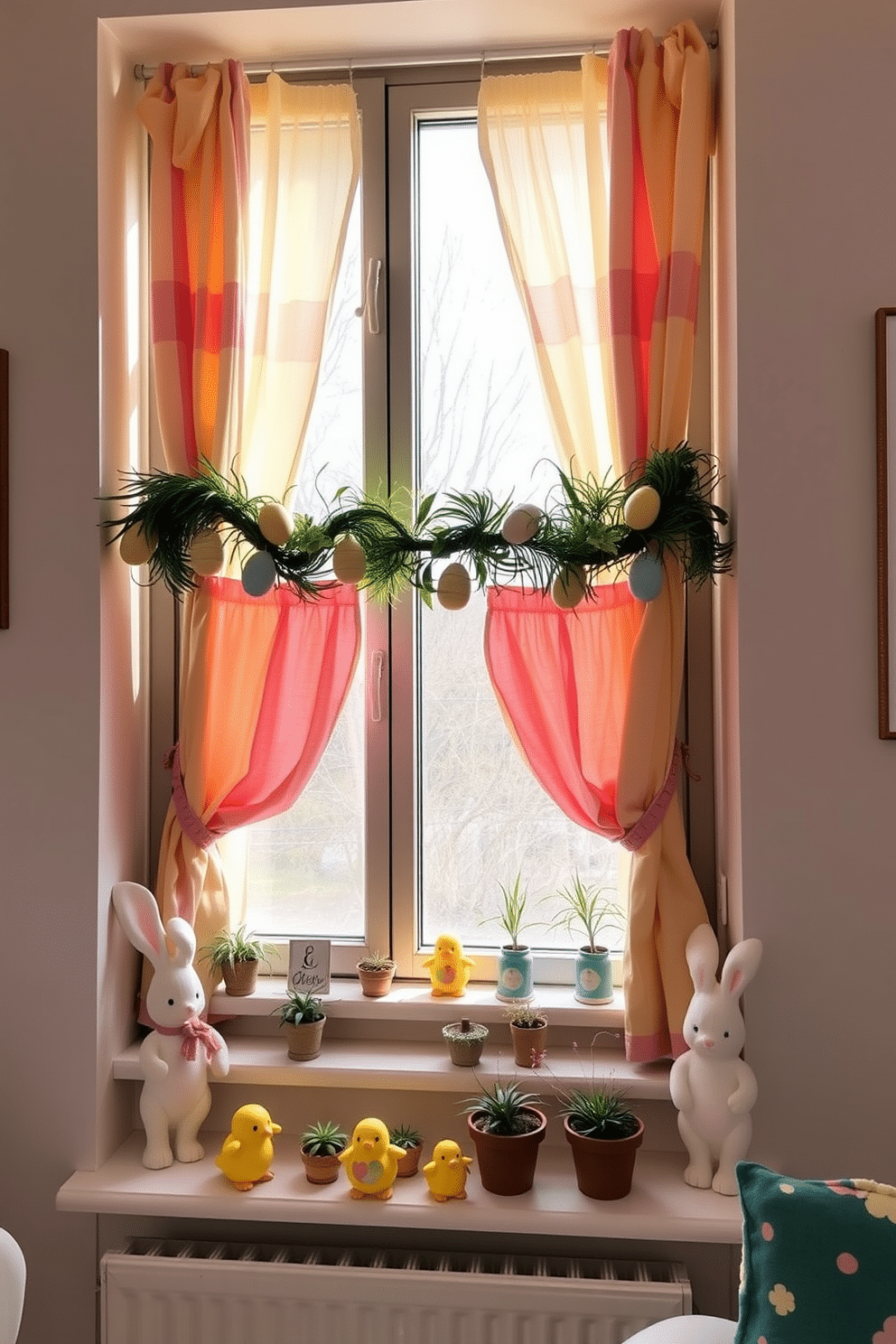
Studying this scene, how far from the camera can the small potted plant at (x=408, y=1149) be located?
6.32ft

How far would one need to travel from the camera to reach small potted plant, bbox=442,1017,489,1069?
2004 millimetres

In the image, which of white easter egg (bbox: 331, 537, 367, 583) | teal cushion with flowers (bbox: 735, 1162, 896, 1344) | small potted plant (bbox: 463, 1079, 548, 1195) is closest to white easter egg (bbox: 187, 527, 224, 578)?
white easter egg (bbox: 331, 537, 367, 583)

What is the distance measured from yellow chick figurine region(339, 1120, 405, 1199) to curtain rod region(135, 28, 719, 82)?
2.00 metres

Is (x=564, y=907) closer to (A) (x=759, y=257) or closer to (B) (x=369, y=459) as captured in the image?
(B) (x=369, y=459)

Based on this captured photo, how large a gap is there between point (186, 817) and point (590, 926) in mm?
816

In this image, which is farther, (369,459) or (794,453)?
(369,459)

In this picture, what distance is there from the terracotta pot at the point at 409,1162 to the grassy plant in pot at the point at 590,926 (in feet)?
1.37

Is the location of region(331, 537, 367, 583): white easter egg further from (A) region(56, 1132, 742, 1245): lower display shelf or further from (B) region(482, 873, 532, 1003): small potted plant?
(A) region(56, 1132, 742, 1245): lower display shelf

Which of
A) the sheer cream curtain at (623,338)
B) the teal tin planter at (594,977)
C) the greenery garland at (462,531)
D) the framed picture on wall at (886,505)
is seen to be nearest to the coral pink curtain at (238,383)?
the greenery garland at (462,531)

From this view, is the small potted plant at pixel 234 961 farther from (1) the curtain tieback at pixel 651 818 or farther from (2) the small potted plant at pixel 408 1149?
(1) the curtain tieback at pixel 651 818

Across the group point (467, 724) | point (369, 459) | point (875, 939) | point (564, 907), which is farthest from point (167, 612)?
point (875, 939)

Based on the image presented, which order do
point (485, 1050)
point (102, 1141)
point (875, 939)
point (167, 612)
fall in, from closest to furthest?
1. point (875, 939)
2. point (102, 1141)
3. point (485, 1050)
4. point (167, 612)

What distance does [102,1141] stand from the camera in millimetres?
1994

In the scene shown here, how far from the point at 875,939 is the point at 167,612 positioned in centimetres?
149
